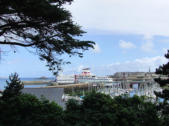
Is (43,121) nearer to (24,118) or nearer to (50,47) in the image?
(24,118)

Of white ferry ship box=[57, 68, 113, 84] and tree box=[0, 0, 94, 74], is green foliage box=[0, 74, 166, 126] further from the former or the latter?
white ferry ship box=[57, 68, 113, 84]

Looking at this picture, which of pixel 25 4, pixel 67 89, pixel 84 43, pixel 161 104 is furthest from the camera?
pixel 67 89

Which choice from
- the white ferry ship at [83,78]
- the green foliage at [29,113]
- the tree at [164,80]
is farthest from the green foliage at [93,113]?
the white ferry ship at [83,78]

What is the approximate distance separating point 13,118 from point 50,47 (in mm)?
1932

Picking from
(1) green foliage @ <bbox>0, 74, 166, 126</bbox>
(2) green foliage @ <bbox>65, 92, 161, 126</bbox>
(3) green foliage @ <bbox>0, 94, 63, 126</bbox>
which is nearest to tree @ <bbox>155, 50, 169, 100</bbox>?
(1) green foliage @ <bbox>0, 74, 166, 126</bbox>

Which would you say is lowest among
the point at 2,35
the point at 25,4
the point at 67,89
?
the point at 67,89

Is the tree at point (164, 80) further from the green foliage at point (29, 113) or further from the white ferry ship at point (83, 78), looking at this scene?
the white ferry ship at point (83, 78)

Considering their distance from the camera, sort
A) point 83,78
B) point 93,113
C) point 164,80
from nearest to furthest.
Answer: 1. point 93,113
2. point 164,80
3. point 83,78

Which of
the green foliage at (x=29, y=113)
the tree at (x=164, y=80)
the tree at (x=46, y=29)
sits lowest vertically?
the green foliage at (x=29, y=113)

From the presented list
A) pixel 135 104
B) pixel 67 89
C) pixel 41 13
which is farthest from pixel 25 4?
pixel 67 89

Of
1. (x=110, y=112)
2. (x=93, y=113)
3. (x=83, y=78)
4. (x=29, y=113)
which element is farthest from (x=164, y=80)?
(x=83, y=78)

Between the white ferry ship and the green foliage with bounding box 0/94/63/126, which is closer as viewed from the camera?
the green foliage with bounding box 0/94/63/126

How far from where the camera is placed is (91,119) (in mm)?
4426

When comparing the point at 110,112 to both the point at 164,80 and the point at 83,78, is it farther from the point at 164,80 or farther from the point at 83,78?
the point at 83,78
